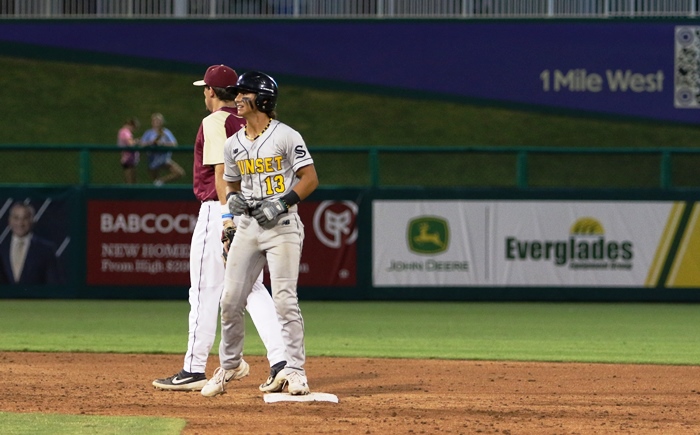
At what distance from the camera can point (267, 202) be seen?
6.72 meters

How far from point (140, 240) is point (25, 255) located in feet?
5.03

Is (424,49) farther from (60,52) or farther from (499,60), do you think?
(60,52)

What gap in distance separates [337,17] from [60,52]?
776 centimetres

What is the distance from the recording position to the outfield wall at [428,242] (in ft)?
48.1

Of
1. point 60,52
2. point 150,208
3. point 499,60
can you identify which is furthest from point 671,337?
point 60,52

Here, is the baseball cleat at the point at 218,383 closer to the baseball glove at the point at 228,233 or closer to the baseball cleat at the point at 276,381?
the baseball cleat at the point at 276,381

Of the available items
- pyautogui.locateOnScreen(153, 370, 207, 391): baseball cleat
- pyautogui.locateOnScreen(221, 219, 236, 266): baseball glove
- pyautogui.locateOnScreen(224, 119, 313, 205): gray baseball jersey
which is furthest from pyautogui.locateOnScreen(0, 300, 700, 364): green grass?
pyautogui.locateOnScreen(224, 119, 313, 205): gray baseball jersey

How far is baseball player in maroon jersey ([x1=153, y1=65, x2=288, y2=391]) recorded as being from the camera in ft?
23.6

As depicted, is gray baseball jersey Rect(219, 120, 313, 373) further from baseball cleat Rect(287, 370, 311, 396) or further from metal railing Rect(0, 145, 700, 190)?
metal railing Rect(0, 145, 700, 190)

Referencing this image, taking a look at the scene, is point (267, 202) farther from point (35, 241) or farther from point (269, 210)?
point (35, 241)

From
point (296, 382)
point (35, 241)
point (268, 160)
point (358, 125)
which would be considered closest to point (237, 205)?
point (268, 160)

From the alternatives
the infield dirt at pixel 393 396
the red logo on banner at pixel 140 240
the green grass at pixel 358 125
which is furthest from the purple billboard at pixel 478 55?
the infield dirt at pixel 393 396

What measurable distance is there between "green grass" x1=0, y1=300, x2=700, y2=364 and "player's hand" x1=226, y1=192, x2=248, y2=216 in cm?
324

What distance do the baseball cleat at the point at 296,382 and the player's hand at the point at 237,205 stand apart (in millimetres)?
1054
